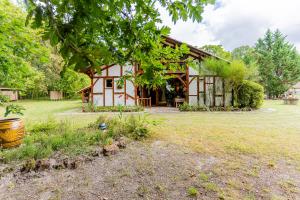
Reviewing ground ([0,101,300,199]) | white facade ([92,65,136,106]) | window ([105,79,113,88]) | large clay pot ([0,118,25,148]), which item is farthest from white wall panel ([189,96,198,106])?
large clay pot ([0,118,25,148])

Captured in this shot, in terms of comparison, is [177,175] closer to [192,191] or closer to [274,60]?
[192,191]

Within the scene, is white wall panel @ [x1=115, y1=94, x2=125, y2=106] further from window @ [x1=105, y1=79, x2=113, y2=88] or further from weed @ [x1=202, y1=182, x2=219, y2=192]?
weed @ [x1=202, y1=182, x2=219, y2=192]

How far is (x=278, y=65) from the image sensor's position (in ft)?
94.9

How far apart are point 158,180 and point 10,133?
389 centimetres

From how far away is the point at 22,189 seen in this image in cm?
302

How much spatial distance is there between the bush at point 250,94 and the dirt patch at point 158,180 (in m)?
8.90

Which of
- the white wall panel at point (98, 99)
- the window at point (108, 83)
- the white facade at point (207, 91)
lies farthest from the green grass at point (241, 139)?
the white wall panel at point (98, 99)

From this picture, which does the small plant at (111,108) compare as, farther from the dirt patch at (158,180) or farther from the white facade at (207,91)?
the dirt patch at (158,180)

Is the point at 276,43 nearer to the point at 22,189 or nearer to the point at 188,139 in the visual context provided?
the point at 188,139

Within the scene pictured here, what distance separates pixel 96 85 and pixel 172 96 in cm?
596

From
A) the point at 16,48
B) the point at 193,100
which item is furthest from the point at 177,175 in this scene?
the point at 193,100

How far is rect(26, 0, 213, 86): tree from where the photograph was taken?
1119 millimetres

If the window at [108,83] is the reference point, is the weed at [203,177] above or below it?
below

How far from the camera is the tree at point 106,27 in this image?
44.1 inches
